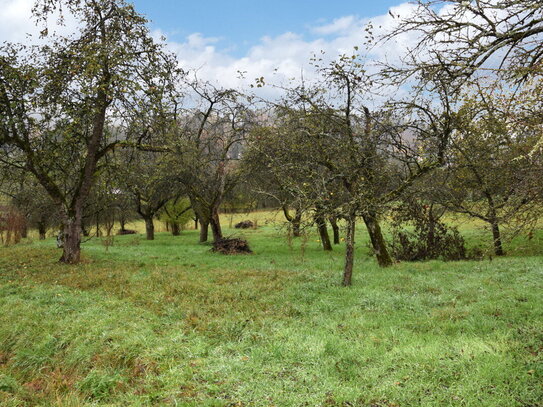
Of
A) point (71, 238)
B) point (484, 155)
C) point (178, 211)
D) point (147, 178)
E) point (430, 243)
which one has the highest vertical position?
point (147, 178)

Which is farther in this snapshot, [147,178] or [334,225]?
[147,178]

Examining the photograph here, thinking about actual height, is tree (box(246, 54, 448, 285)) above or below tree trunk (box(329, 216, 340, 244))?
above

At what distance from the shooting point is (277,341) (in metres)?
6.86

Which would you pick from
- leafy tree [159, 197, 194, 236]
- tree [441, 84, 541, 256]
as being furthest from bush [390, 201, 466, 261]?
leafy tree [159, 197, 194, 236]

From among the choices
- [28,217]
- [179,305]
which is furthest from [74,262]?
[28,217]

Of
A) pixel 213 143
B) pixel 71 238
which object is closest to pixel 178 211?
pixel 213 143

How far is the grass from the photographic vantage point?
17.1 ft

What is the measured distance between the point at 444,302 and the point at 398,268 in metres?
5.33

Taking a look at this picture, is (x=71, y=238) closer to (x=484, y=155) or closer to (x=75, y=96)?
(x=75, y=96)

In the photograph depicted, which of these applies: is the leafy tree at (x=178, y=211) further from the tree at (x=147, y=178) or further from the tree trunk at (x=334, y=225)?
the tree trunk at (x=334, y=225)

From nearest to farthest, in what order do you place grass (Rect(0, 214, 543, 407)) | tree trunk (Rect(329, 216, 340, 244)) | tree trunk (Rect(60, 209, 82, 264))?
grass (Rect(0, 214, 543, 407)) → tree trunk (Rect(329, 216, 340, 244)) → tree trunk (Rect(60, 209, 82, 264))

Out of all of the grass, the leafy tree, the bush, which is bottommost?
the grass

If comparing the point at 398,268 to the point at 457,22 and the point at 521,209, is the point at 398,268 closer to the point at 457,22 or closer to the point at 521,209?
the point at 521,209

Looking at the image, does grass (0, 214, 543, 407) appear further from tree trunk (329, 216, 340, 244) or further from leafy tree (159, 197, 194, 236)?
leafy tree (159, 197, 194, 236)
